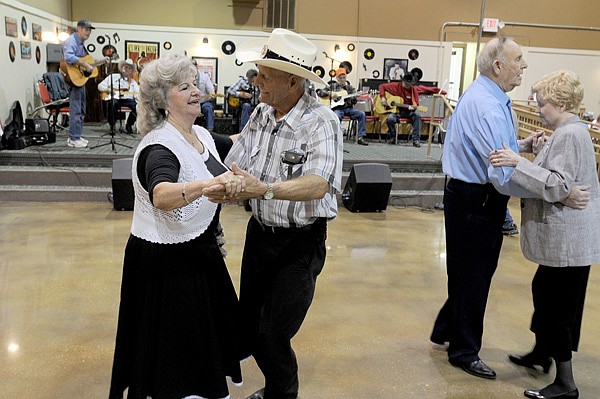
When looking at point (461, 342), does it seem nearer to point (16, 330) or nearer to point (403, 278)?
point (403, 278)

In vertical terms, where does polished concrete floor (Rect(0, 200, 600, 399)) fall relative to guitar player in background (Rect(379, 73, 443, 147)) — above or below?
below

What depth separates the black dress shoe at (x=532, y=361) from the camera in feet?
9.81

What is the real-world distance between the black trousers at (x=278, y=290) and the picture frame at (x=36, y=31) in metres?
8.89

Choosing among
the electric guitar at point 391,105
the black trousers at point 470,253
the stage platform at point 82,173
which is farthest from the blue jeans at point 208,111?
the black trousers at point 470,253

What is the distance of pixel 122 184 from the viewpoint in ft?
19.8

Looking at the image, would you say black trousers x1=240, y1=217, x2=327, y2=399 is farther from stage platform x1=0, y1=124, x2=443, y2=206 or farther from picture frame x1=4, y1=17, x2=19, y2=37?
picture frame x1=4, y1=17, x2=19, y2=37

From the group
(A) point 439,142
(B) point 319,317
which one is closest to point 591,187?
(B) point 319,317

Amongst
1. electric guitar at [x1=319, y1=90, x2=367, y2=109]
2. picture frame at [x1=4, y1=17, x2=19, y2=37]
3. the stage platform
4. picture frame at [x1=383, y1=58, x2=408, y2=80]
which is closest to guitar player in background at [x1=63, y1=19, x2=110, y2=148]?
the stage platform

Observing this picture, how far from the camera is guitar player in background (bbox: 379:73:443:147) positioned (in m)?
10.2

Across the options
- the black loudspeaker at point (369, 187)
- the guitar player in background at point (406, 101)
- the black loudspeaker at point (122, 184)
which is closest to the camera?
the black loudspeaker at point (122, 184)

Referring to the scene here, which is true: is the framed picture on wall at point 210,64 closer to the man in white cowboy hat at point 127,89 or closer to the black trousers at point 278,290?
the man in white cowboy hat at point 127,89

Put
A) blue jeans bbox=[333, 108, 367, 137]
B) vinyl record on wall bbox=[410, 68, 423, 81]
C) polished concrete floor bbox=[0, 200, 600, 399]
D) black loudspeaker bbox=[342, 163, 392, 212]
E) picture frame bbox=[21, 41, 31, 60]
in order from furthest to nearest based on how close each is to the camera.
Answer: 1. vinyl record on wall bbox=[410, 68, 423, 81]
2. blue jeans bbox=[333, 108, 367, 137]
3. picture frame bbox=[21, 41, 31, 60]
4. black loudspeaker bbox=[342, 163, 392, 212]
5. polished concrete floor bbox=[0, 200, 600, 399]

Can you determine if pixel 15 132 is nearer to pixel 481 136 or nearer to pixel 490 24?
pixel 481 136

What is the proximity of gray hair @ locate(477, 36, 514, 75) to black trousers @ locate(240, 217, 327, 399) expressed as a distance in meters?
1.12
